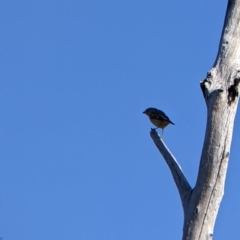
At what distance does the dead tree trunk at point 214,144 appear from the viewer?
6.25 m

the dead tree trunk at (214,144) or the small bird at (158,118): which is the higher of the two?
the small bird at (158,118)

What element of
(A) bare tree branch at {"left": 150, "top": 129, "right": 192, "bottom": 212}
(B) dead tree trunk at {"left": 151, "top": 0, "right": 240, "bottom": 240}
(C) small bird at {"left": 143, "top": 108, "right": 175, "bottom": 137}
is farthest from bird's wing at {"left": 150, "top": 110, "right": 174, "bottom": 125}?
(B) dead tree trunk at {"left": 151, "top": 0, "right": 240, "bottom": 240}

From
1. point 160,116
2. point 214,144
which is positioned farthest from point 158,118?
point 214,144

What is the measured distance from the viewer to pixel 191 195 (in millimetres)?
6461

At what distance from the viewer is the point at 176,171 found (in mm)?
6824

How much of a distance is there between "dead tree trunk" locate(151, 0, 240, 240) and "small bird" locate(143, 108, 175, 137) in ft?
21.2

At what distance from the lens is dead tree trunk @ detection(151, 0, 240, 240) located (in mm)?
6254

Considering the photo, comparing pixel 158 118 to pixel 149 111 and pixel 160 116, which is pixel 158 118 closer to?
pixel 160 116

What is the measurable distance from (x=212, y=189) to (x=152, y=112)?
7.52 meters

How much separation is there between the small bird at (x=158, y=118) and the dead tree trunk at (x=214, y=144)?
254 inches

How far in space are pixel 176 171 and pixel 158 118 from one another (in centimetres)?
666

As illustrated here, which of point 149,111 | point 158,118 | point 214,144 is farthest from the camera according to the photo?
point 149,111

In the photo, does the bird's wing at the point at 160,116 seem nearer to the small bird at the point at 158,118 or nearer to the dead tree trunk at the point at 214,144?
the small bird at the point at 158,118

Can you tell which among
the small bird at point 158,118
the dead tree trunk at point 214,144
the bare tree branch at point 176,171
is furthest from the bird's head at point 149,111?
the dead tree trunk at point 214,144
